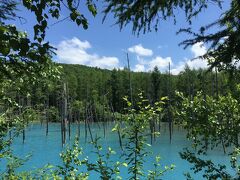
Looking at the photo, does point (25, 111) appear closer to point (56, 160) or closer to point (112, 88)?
point (56, 160)

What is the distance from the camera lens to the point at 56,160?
22.6 metres

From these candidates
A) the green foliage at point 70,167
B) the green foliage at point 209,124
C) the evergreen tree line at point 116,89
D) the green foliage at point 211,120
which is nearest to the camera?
the green foliage at point 209,124

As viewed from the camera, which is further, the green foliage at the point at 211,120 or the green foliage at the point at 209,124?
the green foliage at the point at 211,120

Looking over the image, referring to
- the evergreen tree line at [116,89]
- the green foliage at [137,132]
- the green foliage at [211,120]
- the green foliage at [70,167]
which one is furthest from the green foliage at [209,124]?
the evergreen tree line at [116,89]

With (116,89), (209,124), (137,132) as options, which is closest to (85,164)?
(137,132)

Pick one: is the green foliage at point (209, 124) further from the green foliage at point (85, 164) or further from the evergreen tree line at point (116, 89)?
the evergreen tree line at point (116, 89)

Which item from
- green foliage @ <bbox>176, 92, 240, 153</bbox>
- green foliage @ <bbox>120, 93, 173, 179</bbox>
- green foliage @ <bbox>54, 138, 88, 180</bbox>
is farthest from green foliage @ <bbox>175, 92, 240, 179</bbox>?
green foliage @ <bbox>54, 138, 88, 180</bbox>

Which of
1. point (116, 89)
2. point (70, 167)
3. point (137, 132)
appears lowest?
point (70, 167)

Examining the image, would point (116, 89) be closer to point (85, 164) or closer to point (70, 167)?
point (70, 167)

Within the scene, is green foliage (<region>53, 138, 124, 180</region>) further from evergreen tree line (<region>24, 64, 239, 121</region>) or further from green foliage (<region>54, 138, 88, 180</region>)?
evergreen tree line (<region>24, 64, 239, 121</region>)

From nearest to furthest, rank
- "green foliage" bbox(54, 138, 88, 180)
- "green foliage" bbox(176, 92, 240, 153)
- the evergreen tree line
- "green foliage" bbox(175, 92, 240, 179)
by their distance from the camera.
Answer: "green foliage" bbox(175, 92, 240, 179) < "green foliage" bbox(176, 92, 240, 153) < "green foliage" bbox(54, 138, 88, 180) < the evergreen tree line

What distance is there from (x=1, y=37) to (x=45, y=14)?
362mm

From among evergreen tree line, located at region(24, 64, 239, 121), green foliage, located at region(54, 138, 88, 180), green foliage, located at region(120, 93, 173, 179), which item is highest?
evergreen tree line, located at region(24, 64, 239, 121)

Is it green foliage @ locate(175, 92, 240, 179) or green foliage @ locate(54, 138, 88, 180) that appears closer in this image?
green foliage @ locate(175, 92, 240, 179)
